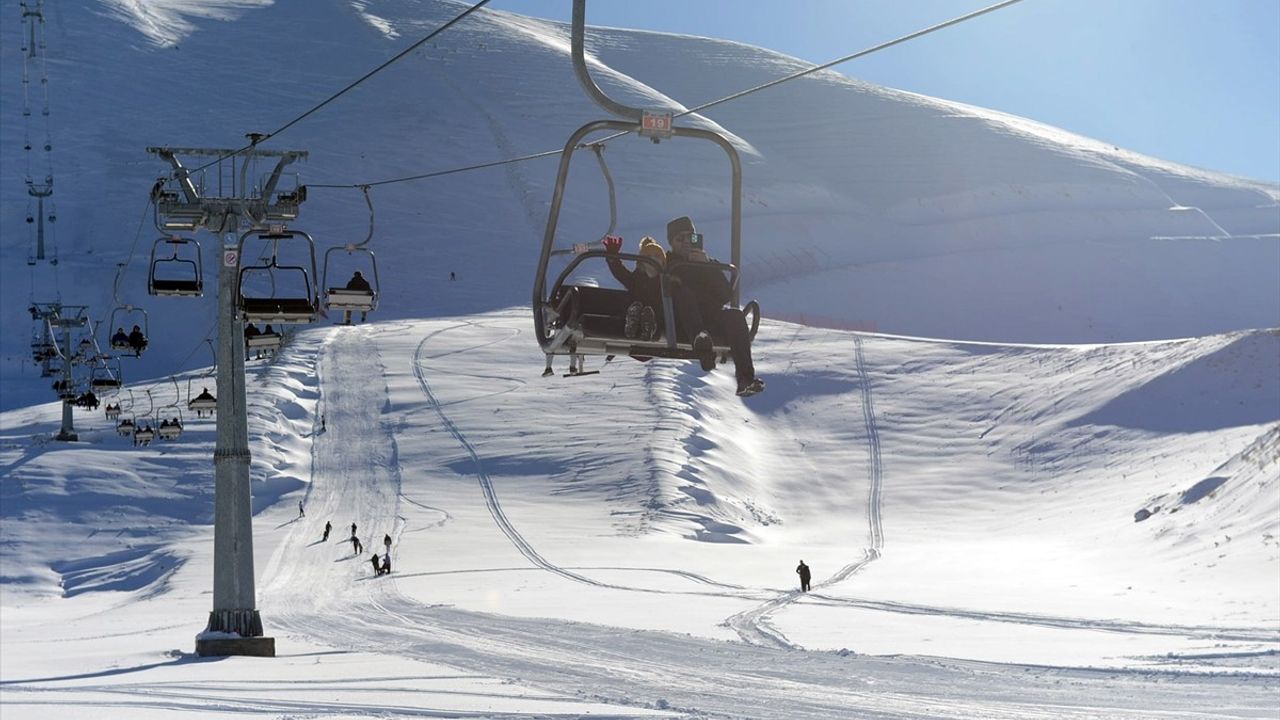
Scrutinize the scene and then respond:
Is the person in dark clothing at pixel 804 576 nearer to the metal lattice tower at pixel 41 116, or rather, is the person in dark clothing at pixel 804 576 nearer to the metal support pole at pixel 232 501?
the metal support pole at pixel 232 501

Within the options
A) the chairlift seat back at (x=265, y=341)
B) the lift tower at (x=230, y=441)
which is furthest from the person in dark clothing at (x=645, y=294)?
the chairlift seat back at (x=265, y=341)

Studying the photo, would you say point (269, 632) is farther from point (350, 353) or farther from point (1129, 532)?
point (350, 353)

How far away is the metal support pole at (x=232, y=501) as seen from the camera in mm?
22391

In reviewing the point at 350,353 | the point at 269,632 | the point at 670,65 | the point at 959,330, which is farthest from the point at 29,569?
the point at 670,65

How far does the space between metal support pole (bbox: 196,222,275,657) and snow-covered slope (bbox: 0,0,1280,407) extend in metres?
44.5

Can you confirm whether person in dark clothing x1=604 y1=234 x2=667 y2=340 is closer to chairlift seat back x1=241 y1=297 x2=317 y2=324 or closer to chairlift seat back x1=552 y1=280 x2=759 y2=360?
chairlift seat back x1=552 y1=280 x2=759 y2=360

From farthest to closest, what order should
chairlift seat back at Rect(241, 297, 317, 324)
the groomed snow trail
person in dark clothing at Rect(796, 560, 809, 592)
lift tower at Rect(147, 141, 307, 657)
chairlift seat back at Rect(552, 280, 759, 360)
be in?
person in dark clothing at Rect(796, 560, 809, 592)
lift tower at Rect(147, 141, 307, 657)
chairlift seat back at Rect(241, 297, 317, 324)
the groomed snow trail
chairlift seat back at Rect(552, 280, 759, 360)

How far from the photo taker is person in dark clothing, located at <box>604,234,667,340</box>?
459 inches

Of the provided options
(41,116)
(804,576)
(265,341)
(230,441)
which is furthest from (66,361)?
(41,116)

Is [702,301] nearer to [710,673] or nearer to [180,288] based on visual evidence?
[710,673]

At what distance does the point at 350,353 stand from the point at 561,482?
19862mm

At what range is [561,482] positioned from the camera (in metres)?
45.0

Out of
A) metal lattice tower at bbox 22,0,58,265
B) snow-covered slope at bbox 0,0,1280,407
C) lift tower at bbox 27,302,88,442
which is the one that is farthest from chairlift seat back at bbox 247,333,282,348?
metal lattice tower at bbox 22,0,58,265

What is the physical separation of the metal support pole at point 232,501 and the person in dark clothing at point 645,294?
465 inches
